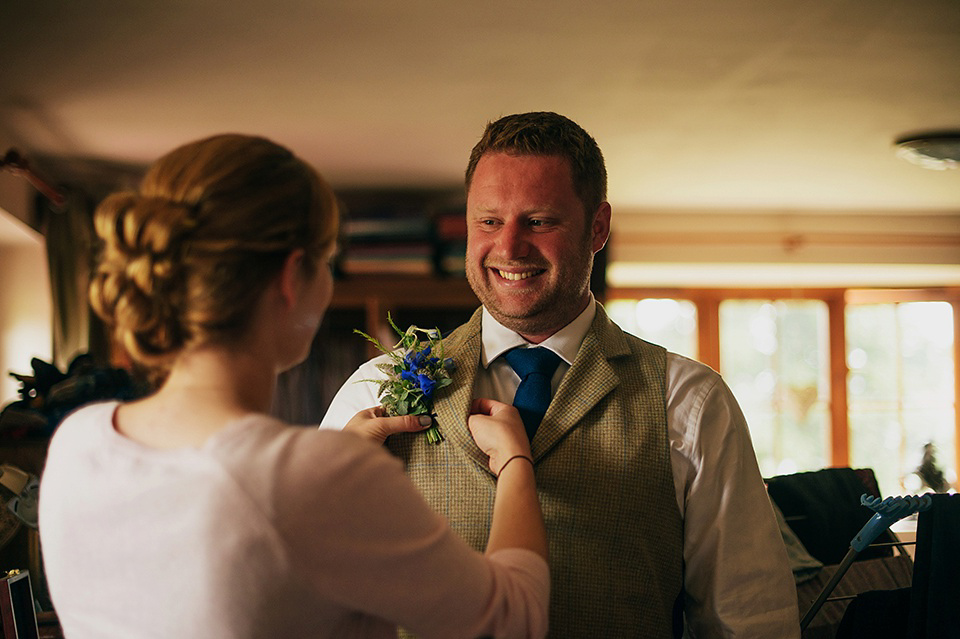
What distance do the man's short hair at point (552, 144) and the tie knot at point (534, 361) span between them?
0.93ft

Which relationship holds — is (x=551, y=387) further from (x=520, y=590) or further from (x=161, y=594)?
(x=161, y=594)

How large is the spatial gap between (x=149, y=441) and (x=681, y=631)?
1032 millimetres

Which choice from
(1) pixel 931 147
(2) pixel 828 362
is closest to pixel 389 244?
(1) pixel 931 147

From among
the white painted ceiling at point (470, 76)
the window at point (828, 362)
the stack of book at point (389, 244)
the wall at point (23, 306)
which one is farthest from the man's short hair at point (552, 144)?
the window at point (828, 362)

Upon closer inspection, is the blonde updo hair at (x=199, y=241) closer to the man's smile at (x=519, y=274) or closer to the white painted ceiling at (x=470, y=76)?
the man's smile at (x=519, y=274)

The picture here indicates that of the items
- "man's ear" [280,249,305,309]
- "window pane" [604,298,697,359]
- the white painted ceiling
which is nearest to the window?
"window pane" [604,298,697,359]

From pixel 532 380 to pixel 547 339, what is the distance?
10cm

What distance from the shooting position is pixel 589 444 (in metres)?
1.48

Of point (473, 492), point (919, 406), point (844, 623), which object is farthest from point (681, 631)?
point (919, 406)

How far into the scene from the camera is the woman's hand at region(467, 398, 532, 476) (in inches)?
51.3

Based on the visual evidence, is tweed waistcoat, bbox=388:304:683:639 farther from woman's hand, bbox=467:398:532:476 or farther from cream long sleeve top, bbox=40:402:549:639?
cream long sleeve top, bbox=40:402:549:639

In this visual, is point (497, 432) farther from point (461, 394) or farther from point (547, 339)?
point (547, 339)

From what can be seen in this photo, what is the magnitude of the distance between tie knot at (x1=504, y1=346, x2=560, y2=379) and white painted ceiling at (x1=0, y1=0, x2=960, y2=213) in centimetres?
124

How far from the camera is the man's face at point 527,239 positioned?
1.55 meters
